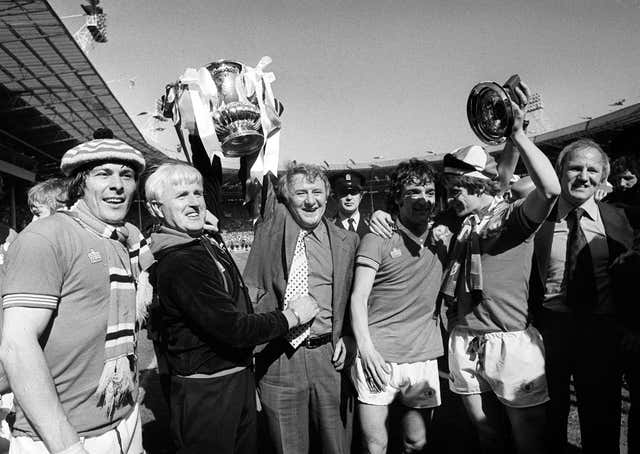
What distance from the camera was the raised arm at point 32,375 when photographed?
1450 millimetres

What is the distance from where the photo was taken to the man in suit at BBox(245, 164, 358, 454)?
8.23 ft

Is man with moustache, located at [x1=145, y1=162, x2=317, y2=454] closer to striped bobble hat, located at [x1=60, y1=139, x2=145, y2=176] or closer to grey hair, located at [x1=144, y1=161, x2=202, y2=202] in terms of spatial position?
grey hair, located at [x1=144, y1=161, x2=202, y2=202]

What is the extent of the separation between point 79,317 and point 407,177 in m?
2.07

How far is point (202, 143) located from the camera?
247 centimetres

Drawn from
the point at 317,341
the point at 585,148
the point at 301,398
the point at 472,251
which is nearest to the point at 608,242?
the point at 585,148

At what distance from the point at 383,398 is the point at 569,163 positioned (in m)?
1.91

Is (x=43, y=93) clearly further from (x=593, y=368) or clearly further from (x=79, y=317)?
(x=593, y=368)

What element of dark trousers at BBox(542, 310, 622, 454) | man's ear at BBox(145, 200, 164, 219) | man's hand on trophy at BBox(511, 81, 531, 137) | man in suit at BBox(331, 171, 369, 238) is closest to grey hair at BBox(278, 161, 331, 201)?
man's ear at BBox(145, 200, 164, 219)

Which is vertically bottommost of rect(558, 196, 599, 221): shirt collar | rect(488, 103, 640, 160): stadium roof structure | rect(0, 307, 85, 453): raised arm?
rect(0, 307, 85, 453): raised arm

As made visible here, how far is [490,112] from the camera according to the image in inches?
86.0

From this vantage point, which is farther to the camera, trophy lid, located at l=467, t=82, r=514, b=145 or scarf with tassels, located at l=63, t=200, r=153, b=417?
trophy lid, located at l=467, t=82, r=514, b=145

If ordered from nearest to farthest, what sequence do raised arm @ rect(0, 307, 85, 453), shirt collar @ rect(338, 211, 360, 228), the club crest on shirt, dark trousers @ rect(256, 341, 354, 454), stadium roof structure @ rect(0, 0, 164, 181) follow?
raised arm @ rect(0, 307, 85, 453), the club crest on shirt, dark trousers @ rect(256, 341, 354, 454), shirt collar @ rect(338, 211, 360, 228), stadium roof structure @ rect(0, 0, 164, 181)

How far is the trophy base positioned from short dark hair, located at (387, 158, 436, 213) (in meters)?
0.98

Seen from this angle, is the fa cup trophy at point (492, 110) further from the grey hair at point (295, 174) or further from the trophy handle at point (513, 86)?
the grey hair at point (295, 174)
